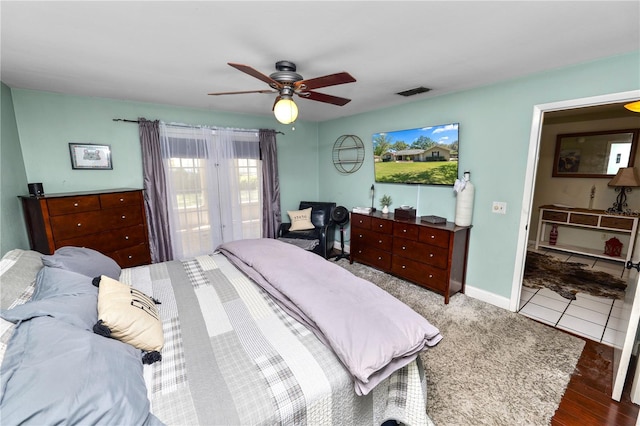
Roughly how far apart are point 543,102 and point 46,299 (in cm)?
400

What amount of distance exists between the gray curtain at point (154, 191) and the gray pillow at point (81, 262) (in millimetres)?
1639

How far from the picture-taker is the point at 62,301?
4.25ft

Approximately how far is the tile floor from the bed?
2181mm

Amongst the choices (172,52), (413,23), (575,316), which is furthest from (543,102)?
(172,52)

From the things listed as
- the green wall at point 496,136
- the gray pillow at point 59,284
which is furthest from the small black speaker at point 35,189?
the green wall at point 496,136

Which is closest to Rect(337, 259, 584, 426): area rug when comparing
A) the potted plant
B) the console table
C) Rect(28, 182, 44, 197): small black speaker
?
the potted plant

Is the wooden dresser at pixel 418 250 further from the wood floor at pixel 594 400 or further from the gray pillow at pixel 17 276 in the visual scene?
the gray pillow at pixel 17 276

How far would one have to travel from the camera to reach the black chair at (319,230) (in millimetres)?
4254

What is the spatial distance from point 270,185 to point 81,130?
8.27 ft

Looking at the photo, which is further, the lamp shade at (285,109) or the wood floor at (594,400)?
the lamp shade at (285,109)

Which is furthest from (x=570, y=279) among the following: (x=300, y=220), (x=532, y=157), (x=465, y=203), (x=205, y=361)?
(x=205, y=361)

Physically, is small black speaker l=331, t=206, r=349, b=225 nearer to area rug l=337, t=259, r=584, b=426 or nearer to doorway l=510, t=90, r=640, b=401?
area rug l=337, t=259, r=584, b=426

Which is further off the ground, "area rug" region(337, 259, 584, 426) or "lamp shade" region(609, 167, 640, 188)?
"lamp shade" region(609, 167, 640, 188)

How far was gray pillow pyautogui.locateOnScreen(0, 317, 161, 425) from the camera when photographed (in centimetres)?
81
